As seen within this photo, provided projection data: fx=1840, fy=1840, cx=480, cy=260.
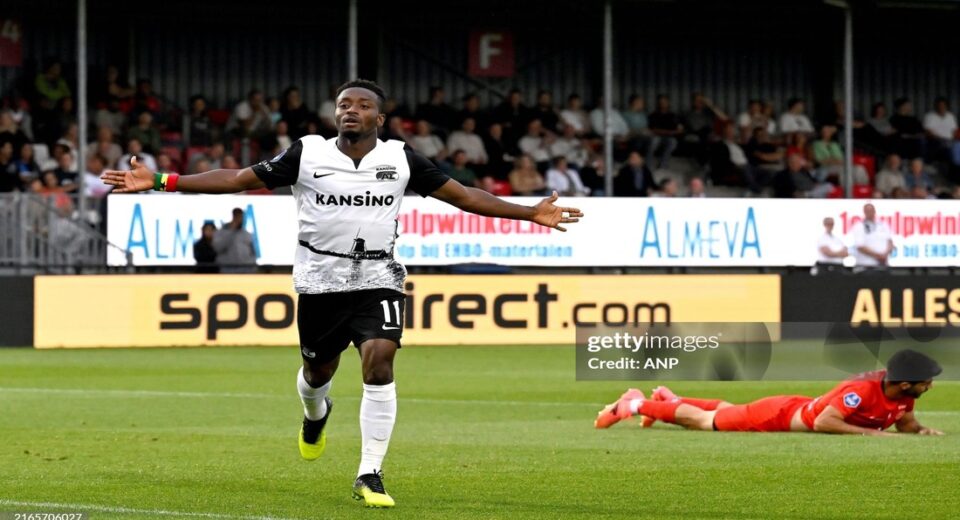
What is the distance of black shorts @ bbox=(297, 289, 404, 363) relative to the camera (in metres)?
8.98

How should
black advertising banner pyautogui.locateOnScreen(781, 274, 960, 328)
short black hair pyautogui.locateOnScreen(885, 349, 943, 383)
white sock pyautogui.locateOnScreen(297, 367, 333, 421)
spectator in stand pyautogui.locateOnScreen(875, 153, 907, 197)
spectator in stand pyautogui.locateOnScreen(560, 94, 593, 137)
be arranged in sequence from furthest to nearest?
spectator in stand pyautogui.locateOnScreen(560, 94, 593, 137), spectator in stand pyautogui.locateOnScreen(875, 153, 907, 197), black advertising banner pyautogui.locateOnScreen(781, 274, 960, 328), short black hair pyautogui.locateOnScreen(885, 349, 943, 383), white sock pyautogui.locateOnScreen(297, 367, 333, 421)

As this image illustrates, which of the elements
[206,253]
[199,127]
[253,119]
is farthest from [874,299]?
[199,127]

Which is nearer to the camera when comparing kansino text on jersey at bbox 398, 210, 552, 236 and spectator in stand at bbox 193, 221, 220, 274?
spectator in stand at bbox 193, 221, 220, 274

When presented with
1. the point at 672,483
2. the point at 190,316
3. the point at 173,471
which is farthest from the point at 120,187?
the point at 190,316

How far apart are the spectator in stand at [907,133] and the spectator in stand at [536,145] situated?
7574 millimetres

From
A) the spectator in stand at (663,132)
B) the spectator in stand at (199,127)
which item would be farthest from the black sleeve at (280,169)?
the spectator in stand at (663,132)

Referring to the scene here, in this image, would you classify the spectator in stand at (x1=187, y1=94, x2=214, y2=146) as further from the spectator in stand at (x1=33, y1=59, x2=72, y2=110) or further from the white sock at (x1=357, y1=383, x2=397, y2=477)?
the white sock at (x1=357, y1=383, x2=397, y2=477)

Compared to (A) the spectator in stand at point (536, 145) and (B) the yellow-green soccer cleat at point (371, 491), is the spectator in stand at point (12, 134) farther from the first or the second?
(B) the yellow-green soccer cleat at point (371, 491)

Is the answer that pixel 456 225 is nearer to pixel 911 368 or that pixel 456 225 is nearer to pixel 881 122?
pixel 881 122

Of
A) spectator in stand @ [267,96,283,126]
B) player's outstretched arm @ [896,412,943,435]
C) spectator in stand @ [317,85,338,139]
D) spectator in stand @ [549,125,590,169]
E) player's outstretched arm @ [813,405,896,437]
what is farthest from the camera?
spectator in stand @ [549,125,590,169]

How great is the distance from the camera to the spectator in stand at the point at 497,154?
2888cm

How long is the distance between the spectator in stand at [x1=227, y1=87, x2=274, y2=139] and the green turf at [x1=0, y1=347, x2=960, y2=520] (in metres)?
10.7

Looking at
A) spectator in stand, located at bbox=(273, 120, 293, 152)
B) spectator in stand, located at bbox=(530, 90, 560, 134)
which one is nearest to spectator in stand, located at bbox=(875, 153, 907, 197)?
spectator in stand, located at bbox=(530, 90, 560, 134)

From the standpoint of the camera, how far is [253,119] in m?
29.2
